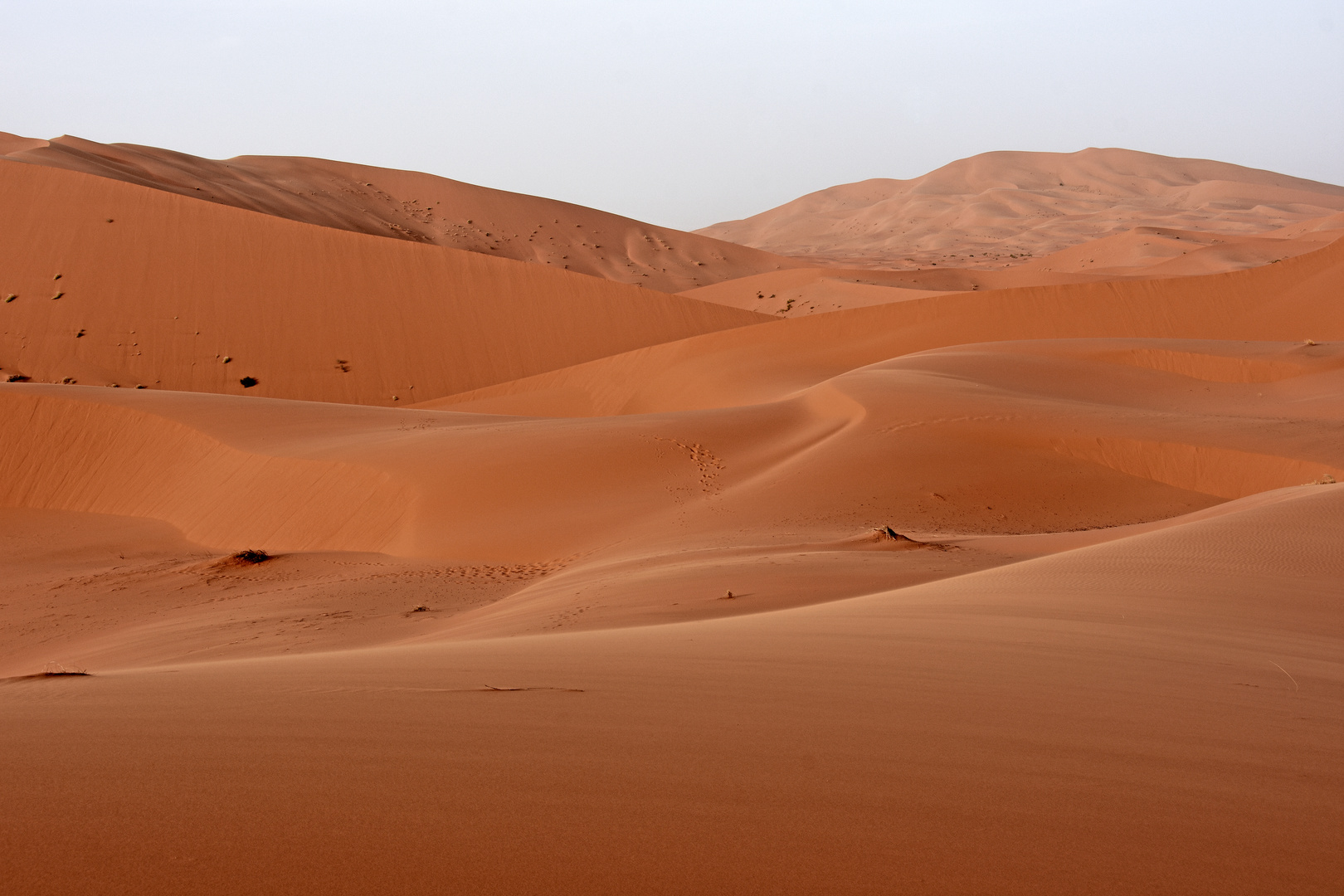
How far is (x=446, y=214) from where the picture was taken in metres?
59.1

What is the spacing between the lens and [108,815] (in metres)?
2.15

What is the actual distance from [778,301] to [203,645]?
134 ft

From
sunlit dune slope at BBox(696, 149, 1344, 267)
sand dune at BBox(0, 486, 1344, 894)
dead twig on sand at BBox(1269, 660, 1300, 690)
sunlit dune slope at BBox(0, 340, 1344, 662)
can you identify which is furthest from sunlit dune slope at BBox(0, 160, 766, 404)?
sunlit dune slope at BBox(696, 149, 1344, 267)

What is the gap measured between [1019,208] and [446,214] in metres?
63.1

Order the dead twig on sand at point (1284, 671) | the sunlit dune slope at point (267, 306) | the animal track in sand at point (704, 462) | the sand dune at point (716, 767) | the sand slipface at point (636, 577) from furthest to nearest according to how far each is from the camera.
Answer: the sunlit dune slope at point (267, 306)
the animal track in sand at point (704, 462)
the dead twig on sand at point (1284, 671)
the sand slipface at point (636, 577)
the sand dune at point (716, 767)

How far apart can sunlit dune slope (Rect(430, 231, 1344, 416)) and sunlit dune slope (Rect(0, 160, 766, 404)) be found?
3.44m

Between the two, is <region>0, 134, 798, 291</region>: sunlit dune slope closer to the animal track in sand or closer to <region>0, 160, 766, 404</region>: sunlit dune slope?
<region>0, 160, 766, 404</region>: sunlit dune slope

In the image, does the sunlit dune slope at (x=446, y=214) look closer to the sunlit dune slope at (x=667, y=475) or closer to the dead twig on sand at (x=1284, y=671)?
the sunlit dune slope at (x=667, y=475)

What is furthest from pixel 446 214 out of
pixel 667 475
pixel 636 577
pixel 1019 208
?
pixel 1019 208

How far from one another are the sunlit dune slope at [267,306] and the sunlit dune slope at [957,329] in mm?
3442

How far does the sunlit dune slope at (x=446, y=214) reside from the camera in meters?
48.4

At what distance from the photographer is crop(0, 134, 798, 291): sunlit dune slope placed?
4844 centimetres

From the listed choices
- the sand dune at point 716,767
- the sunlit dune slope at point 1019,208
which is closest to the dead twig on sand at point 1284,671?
the sand dune at point 716,767

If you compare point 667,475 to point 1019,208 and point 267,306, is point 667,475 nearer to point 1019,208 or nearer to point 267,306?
point 267,306
